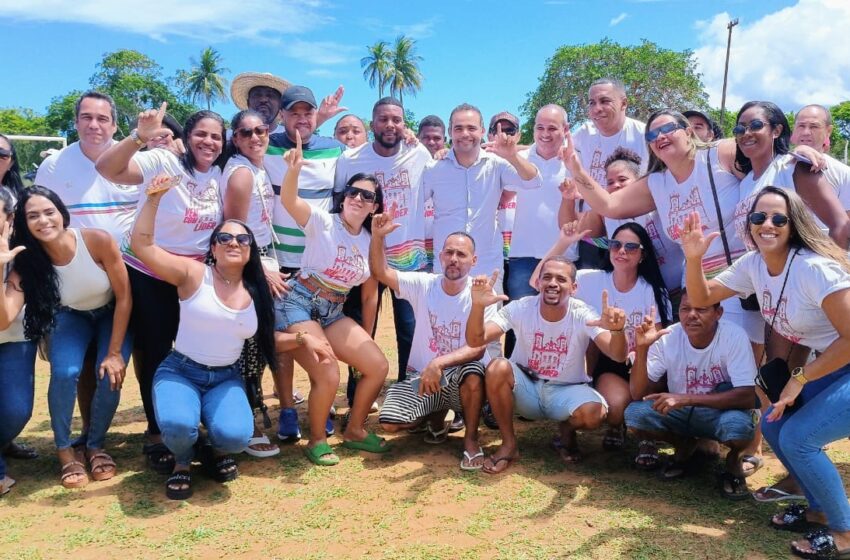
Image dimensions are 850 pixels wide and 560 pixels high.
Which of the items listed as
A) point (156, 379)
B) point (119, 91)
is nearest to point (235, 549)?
point (156, 379)

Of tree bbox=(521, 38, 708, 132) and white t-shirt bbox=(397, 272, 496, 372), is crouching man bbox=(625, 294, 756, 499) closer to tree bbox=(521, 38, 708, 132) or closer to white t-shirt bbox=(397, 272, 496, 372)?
white t-shirt bbox=(397, 272, 496, 372)

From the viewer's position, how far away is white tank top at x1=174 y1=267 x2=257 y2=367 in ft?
14.6

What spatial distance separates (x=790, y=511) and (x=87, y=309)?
482cm

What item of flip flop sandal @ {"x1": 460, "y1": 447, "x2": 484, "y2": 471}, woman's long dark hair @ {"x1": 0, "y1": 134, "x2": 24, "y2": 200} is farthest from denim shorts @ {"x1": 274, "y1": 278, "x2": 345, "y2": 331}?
woman's long dark hair @ {"x1": 0, "y1": 134, "x2": 24, "y2": 200}

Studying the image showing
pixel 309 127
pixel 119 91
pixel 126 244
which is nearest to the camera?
pixel 126 244

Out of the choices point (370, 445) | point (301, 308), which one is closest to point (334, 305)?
point (301, 308)

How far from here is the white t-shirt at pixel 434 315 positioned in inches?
199

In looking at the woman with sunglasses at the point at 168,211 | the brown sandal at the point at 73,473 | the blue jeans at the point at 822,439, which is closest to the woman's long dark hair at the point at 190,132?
the woman with sunglasses at the point at 168,211

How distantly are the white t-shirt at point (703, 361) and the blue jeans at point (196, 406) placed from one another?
2895 millimetres

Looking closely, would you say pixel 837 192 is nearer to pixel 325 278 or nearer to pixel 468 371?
pixel 468 371

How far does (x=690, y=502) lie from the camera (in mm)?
4188

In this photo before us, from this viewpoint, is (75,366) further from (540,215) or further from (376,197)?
(540,215)

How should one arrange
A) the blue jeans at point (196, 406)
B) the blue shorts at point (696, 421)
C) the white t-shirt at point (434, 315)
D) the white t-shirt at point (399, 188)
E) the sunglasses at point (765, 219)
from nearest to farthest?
1. the sunglasses at point (765, 219)
2. the blue shorts at point (696, 421)
3. the blue jeans at point (196, 406)
4. the white t-shirt at point (434, 315)
5. the white t-shirt at point (399, 188)

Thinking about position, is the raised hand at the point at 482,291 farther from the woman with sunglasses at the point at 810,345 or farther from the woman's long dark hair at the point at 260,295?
the woman with sunglasses at the point at 810,345
